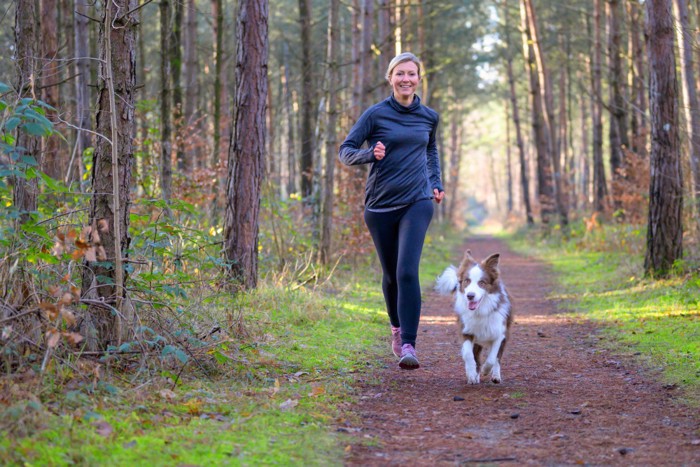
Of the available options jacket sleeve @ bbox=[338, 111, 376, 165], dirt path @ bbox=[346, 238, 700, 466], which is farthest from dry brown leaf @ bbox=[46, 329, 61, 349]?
jacket sleeve @ bbox=[338, 111, 376, 165]

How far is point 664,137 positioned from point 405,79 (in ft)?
21.6

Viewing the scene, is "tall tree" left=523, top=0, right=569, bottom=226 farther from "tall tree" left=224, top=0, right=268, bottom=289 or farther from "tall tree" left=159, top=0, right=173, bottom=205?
"tall tree" left=224, top=0, right=268, bottom=289

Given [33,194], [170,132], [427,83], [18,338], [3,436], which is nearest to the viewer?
[3,436]

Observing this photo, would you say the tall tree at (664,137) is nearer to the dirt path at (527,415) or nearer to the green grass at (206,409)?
the dirt path at (527,415)

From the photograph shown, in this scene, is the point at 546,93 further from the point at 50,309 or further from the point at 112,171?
the point at 50,309

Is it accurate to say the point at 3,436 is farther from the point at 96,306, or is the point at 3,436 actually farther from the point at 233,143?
the point at 233,143

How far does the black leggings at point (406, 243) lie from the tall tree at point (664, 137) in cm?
643

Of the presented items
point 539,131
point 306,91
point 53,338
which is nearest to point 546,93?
point 539,131

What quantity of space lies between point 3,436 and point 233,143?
596cm

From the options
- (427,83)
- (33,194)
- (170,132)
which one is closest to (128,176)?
(33,194)

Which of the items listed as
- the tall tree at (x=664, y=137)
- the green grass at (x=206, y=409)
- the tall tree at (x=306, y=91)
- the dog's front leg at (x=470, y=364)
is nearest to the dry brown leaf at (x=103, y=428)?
the green grass at (x=206, y=409)

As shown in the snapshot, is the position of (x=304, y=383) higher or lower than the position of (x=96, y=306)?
lower

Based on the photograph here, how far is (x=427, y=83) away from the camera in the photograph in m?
31.4

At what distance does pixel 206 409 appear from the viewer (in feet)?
14.9
